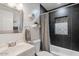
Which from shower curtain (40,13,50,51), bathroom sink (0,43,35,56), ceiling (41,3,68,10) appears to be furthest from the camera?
shower curtain (40,13,50,51)

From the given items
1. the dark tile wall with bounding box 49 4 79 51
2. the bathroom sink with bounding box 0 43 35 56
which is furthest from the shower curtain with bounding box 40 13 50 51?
the bathroom sink with bounding box 0 43 35 56

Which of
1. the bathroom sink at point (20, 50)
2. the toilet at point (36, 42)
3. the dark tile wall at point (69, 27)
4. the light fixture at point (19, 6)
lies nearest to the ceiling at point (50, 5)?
the dark tile wall at point (69, 27)

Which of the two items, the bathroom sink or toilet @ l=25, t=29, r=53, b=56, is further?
toilet @ l=25, t=29, r=53, b=56

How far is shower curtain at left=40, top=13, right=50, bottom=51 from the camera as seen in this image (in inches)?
48.7

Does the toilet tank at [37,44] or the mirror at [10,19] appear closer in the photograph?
the mirror at [10,19]

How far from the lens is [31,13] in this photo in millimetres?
1192

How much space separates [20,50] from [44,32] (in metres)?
0.49

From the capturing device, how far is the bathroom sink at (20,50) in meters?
1.02

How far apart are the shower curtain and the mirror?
353 mm

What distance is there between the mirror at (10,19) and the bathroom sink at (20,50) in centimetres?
25

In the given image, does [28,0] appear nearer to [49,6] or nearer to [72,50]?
[49,6]

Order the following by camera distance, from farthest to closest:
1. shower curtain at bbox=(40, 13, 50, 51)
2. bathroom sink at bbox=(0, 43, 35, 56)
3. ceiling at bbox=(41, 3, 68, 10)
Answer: shower curtain at bbox=(40, 13, 50, 51) → ceiling at bbox=(41, 3, 68, 10) → bathroom sink at bbox=(0, 43, 35, 56)

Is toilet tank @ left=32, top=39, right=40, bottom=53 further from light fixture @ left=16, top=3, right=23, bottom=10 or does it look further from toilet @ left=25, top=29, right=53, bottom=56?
light fixture @ left=16, top=3, right=23, bottom=10

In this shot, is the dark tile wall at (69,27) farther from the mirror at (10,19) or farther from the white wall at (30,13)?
the mirror at (10,19)
